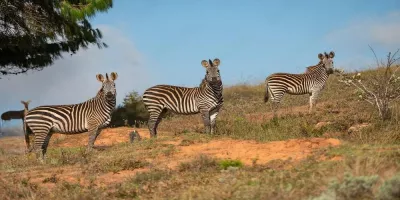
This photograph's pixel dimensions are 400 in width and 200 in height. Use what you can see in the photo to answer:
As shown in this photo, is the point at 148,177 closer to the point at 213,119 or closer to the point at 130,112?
the point at 213,119

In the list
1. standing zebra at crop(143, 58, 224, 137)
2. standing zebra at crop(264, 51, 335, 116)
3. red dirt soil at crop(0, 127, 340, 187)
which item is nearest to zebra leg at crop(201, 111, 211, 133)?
standing zebra at crop(143, 58, 224, 137)

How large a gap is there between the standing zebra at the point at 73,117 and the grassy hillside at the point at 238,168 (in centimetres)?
73

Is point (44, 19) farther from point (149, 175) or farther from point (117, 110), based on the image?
point (149, 175)

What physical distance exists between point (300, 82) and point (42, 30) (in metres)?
9.19

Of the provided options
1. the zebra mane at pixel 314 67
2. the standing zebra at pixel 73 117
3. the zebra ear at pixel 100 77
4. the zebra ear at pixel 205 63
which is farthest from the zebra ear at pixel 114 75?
the zebra mane at pixel 314 67

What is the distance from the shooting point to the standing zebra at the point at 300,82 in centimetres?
2092

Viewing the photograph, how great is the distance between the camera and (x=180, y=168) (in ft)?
32.2

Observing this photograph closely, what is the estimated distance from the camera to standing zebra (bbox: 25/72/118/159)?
1495 cm

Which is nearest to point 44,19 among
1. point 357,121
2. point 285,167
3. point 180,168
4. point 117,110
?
point 117,110

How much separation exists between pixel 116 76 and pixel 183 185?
7.22 m

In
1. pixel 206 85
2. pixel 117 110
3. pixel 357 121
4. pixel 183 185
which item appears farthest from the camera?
pixel 117 110

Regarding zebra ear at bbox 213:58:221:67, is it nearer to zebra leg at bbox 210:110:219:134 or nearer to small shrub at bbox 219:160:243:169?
zebra leg at bbox 210:110:219:134

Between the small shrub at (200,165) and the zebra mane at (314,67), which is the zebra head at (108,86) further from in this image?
the zebra mane at (314,67)

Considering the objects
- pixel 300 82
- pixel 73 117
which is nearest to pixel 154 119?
pixel 73 117
